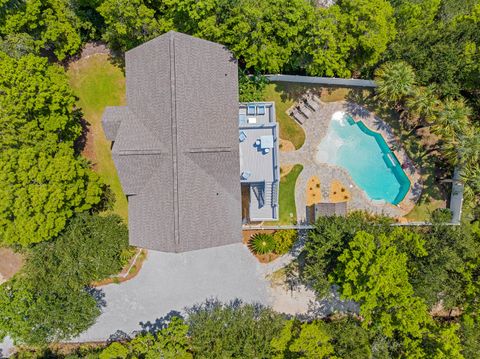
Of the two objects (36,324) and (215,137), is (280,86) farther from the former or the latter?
(36,324)

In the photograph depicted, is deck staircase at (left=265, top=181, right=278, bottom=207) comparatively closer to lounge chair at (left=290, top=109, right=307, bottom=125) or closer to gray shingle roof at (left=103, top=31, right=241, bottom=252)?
gray shingle roof at (left=103, top=31, right=241, bottom=252)

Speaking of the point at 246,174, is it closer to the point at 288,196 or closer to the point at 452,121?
the point at 288,196

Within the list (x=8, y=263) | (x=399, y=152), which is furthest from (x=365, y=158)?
(x=8, y=263)

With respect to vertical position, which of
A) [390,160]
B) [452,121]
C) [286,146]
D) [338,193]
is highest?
[452,121]

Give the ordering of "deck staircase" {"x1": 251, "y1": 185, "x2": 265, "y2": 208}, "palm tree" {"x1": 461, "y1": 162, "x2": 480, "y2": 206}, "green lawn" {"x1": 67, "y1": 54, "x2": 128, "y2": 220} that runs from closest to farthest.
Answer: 1. "palm tree" {"x1": 461, "y1": 162, "x2": 480, "y2": 206}
2. "deck staircase" {"x1": 251, "y1": 185, "x2": 265, "y2": 208}
3. "green lawn" {"x1": 67, "y1": 54, "x2": 128, "y2": 220}

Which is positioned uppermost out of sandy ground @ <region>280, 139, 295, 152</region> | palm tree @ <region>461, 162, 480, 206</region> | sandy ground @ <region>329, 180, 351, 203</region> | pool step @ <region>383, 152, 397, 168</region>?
sandy ground @ <region>280, 139, 295, 152</region>

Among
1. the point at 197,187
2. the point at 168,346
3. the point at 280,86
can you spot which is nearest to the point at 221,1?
the point at 280,86

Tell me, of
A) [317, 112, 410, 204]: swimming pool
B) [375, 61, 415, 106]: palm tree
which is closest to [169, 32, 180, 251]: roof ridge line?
[317, 112, 410, 204]: swimming pool

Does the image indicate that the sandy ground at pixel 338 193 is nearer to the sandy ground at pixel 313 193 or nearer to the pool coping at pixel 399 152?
the sandy ground at pixel 313 193
